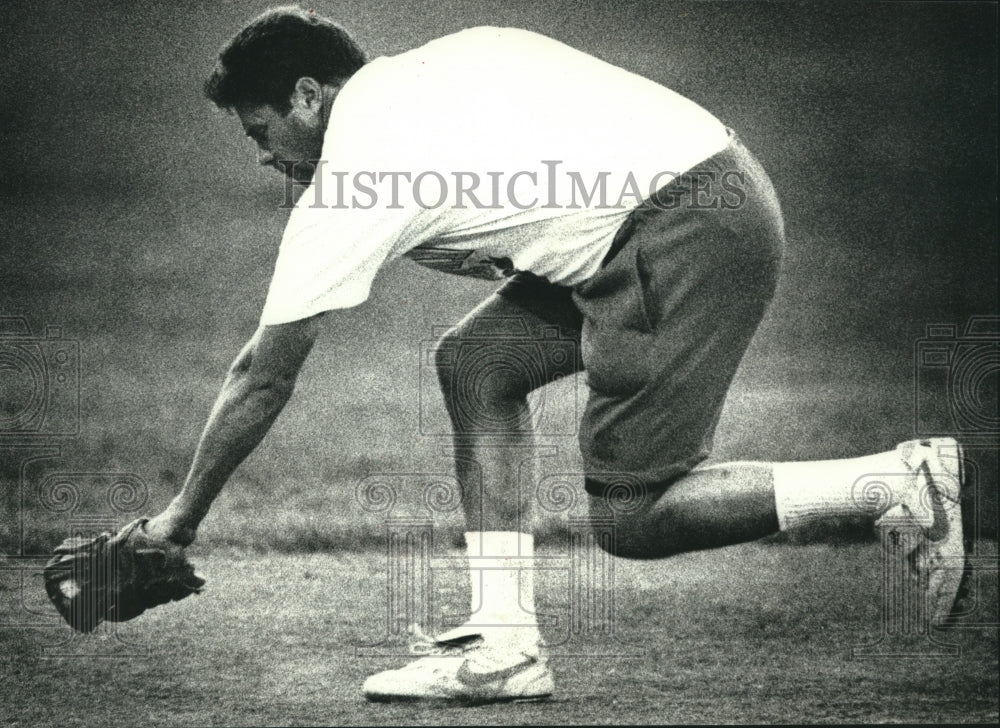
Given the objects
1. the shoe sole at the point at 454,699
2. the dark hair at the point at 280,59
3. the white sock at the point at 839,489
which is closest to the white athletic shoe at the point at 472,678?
the shoe sole at the point at 454,699

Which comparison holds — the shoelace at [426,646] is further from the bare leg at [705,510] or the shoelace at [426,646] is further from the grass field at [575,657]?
the bare leg at [705,510]

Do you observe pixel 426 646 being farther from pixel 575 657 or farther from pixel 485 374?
pixel 485 374

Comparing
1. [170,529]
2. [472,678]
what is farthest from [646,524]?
[170,529]

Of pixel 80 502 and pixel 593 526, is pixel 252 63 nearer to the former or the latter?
pixel 80 502

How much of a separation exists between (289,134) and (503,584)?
3.30 ft

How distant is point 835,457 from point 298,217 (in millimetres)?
1306

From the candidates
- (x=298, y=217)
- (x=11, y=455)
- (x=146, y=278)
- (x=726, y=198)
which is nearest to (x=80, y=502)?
(x=11, y=455)

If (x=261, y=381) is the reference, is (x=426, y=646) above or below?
below

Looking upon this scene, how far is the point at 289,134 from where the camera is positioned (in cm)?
254

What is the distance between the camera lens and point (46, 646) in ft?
8.46

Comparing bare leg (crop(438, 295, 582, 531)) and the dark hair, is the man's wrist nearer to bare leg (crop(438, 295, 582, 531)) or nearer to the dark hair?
bare leg (crop(438, 295, 582, 531))

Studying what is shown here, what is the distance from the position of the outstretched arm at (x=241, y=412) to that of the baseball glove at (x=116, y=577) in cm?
4

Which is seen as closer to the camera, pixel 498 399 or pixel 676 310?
pixel 676 310

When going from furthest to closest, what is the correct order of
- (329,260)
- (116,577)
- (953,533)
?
(116,577)
(953,533)
(329,260)
